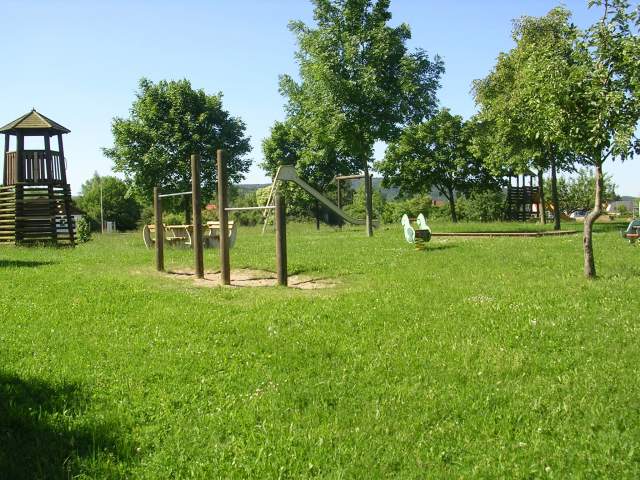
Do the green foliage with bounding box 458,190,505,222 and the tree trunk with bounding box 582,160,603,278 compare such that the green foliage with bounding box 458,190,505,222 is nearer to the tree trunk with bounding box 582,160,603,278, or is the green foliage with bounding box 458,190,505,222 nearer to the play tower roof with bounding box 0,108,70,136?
the play tower roof with bounding box 0,108,70,136

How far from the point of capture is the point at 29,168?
26.7 meters

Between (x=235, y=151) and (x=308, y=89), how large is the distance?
1286 centimetres

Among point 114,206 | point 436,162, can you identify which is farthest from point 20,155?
point 114,206

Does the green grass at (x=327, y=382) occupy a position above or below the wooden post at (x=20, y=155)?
below

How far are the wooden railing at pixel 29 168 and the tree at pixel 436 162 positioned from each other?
90.7ft

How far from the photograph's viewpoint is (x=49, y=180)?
88.6 feet

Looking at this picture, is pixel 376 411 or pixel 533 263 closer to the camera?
pixel 376 411

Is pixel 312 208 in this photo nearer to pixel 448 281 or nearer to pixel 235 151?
pixel 235 151

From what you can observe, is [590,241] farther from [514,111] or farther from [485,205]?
[485,205]

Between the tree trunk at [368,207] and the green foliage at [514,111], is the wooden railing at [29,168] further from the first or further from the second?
the green foliage at [514,111]

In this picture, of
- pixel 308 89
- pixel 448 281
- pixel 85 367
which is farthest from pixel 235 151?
pixel 85 367

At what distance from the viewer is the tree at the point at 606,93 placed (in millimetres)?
10109

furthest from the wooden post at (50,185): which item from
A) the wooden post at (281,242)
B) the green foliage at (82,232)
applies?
the wooden post at (281,242)

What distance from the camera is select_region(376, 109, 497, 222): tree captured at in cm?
4772
